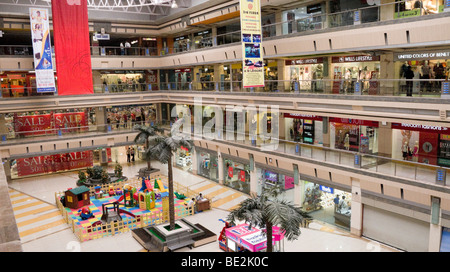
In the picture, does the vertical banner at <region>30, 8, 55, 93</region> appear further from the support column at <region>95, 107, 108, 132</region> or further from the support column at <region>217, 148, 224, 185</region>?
the support column at <region>217, 148, 224, 185</region>

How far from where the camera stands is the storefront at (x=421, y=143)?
1611 cm

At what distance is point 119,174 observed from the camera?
1102 inches

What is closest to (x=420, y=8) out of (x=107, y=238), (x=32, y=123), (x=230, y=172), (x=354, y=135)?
(x=354, y=135)

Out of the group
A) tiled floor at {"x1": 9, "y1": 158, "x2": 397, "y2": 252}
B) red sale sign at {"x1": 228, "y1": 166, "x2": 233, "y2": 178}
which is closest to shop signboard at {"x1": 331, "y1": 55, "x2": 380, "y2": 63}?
tiled floor at {"x1": 9, "y1": 158, "x2": 397, "y2": 252}

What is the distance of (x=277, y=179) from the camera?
902 inches

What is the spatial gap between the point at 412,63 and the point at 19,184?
28.5m

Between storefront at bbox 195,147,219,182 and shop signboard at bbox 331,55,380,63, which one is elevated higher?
shop signboard at bbox 331,55,380,63

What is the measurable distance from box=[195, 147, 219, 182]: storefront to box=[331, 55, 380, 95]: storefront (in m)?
11.5

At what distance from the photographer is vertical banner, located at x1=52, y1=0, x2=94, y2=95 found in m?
26.3

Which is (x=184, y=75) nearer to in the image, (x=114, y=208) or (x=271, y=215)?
(x=114, y=208)

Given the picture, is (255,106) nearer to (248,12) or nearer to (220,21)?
(248,12)

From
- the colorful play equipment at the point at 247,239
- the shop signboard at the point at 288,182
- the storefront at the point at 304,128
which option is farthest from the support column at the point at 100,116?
the colorful play equipment at the point at 247,239

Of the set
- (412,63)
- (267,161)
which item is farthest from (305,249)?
(412,63)

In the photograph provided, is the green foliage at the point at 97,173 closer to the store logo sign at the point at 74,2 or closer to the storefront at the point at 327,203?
the store logo sign at the point at 74,2
